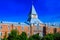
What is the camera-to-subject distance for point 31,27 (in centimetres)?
9038

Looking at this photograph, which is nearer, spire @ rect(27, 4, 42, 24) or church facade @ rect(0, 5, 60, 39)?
church facade @ rect(0, 5, 60, 39)

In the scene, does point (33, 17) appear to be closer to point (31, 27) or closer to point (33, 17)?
point (33, 17)

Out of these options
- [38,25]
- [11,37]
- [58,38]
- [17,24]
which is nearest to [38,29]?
[38,25]

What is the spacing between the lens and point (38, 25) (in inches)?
3656

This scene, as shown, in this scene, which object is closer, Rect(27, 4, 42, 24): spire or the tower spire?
Rect(27, 4, 42, 24): spire

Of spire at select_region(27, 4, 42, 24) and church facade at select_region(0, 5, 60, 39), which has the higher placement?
spire at select_region(27, 4, 42, 24)

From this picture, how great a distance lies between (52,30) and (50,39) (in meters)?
33.5

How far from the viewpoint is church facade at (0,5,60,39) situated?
81.6 m

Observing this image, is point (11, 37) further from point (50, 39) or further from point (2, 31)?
point (2, 31)

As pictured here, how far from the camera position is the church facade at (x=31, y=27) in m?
81.6

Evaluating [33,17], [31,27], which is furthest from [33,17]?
[31,27]

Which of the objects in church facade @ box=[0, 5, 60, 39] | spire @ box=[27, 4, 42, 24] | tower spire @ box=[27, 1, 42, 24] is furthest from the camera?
tower spire @ box=[27, 1, 42, 24]

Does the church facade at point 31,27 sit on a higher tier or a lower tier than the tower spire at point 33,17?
lower

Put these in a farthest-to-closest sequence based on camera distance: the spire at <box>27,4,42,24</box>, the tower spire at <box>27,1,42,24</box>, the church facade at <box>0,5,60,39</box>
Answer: the tower spire at <box>27,1,42,24</box> < the spire at <box>27,4,42,24</box> < the church facade at <box>0,5,60,39</box>
